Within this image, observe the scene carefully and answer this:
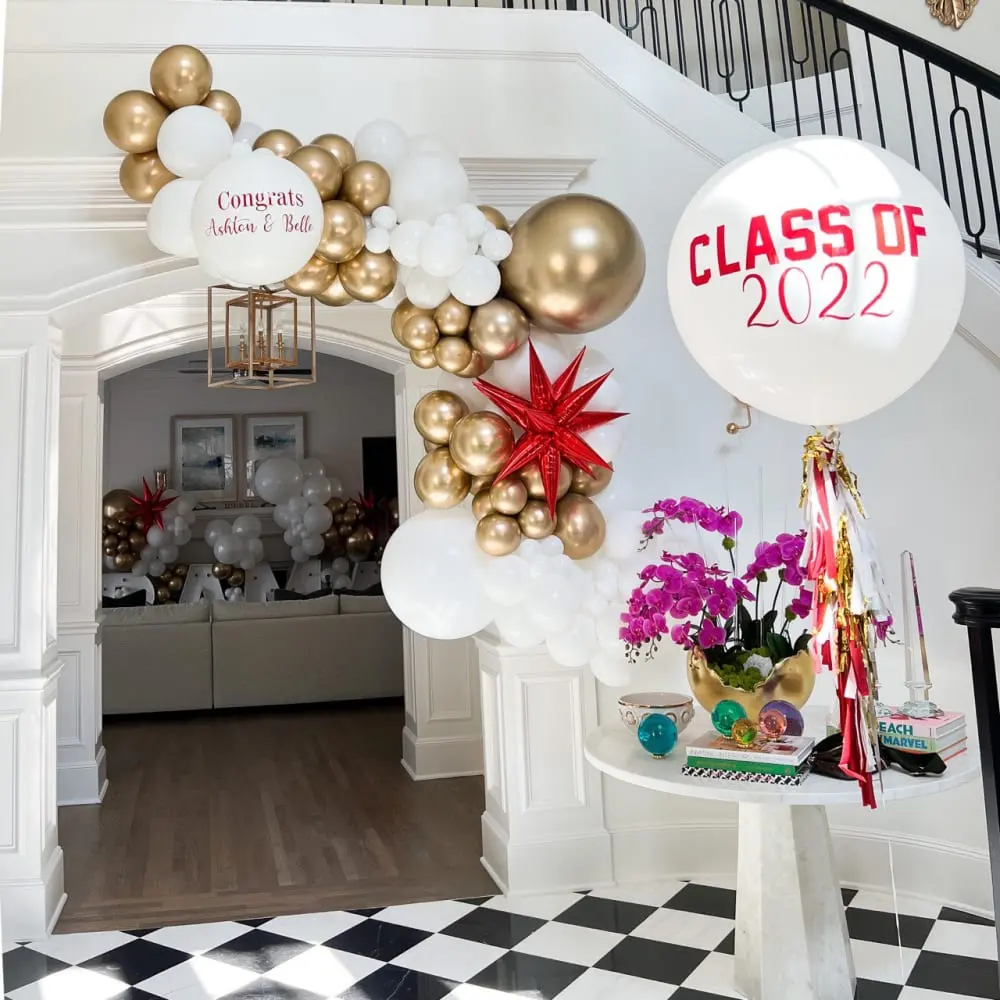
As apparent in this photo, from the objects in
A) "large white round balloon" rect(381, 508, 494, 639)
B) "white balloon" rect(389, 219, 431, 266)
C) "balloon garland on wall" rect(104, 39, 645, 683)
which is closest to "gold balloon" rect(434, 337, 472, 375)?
"balloon garland on wall" rect(104, 39, 645, 683)

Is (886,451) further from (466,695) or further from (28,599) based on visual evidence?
(28,599)

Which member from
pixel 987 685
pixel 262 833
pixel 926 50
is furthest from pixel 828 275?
pixel 262 833

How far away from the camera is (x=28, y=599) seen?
3287 millimetres

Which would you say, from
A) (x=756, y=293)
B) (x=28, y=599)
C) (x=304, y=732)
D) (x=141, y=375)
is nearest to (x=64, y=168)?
(x=28, y=599)

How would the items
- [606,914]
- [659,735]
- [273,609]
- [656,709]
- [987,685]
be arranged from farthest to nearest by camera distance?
[273,609], [606,914], [656,709], [659,735], [987,685]

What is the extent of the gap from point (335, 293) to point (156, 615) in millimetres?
4925

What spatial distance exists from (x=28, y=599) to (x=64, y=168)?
1497 millimetres

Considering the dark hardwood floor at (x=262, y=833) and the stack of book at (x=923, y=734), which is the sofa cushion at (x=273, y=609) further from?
the stack of book at (x=923, y=734)

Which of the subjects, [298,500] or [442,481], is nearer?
[442,481]

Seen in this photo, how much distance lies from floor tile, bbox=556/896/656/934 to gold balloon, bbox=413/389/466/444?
65.2 inches

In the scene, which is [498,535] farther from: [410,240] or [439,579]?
[410,240]

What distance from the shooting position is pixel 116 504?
911cm

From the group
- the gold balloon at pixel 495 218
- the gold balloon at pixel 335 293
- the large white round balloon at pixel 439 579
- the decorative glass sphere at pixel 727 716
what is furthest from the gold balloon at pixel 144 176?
the decorative glass sphere at pixel 727 716

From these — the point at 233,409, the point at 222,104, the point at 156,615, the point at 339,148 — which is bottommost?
the point at 156,615
